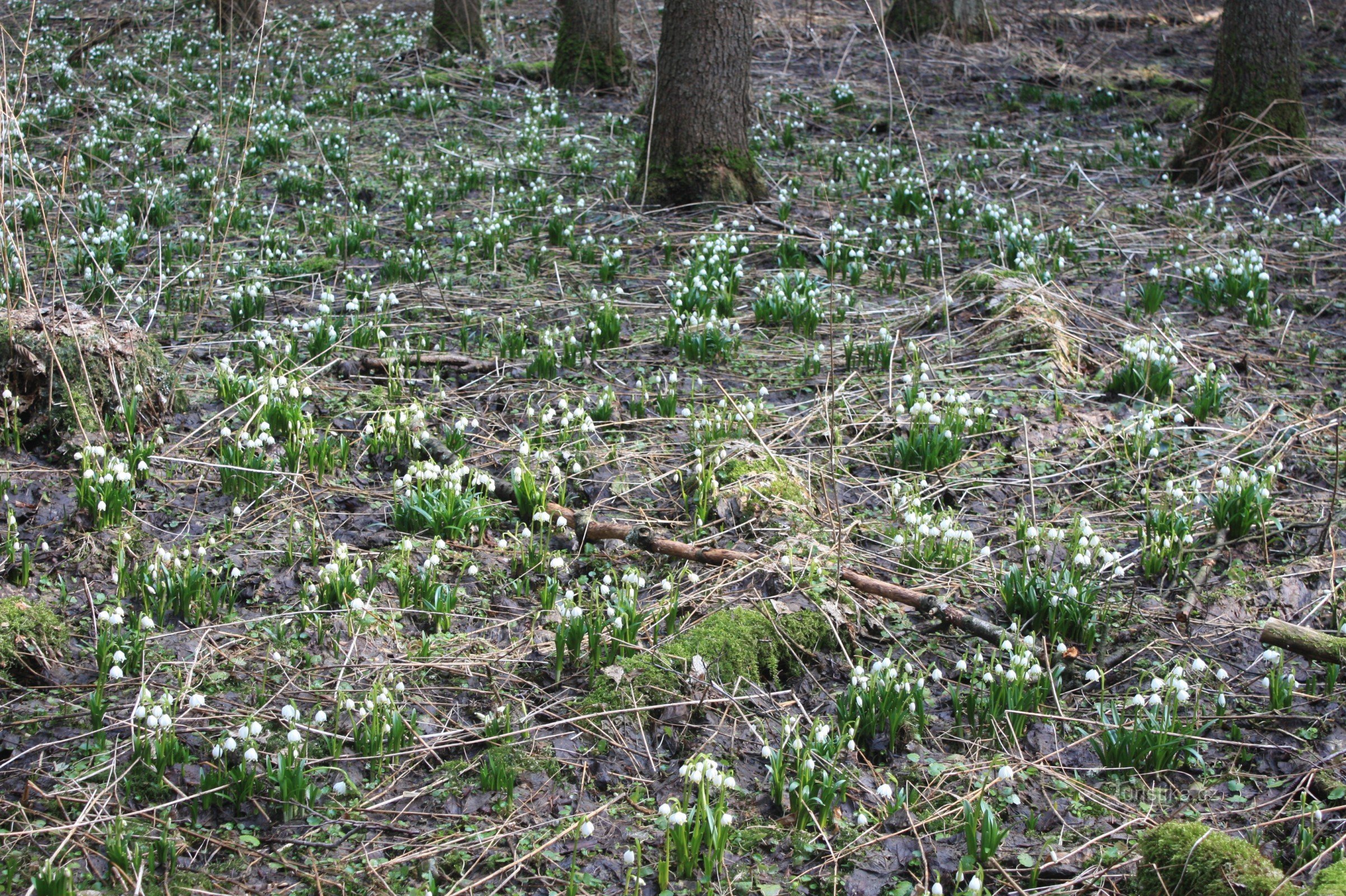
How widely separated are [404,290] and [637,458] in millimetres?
2661

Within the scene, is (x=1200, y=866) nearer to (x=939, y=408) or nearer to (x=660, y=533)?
(x=660, y=533)

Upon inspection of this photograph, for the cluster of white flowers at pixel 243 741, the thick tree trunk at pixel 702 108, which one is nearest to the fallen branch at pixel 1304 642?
the cluster of white flowers at pixel 243 741

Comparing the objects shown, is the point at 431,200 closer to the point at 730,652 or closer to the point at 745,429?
the point at 745,429

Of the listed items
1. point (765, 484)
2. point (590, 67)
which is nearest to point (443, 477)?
point (765, 484)

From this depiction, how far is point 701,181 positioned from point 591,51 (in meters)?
5.33

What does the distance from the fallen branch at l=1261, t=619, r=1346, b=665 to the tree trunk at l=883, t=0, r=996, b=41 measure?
506 inches

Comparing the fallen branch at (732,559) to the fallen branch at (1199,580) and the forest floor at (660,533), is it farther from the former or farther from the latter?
the fallen branch at (1199,580)

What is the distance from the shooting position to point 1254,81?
8.62 metres

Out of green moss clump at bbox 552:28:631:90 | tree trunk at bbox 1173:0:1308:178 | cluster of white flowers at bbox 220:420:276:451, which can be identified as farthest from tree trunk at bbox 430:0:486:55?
cluster of white flowers at bbox 220:420:276:451

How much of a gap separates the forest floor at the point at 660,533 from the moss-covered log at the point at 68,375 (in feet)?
0.07

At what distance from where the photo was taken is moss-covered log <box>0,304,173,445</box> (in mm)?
4570

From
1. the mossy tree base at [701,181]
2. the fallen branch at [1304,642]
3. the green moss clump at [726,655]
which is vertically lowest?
the green moss clump at [726,655]

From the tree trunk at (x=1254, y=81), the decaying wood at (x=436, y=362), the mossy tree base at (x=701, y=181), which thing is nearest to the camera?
the decaying wood at (x=436, y=362)

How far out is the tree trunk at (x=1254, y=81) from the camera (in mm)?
8508
